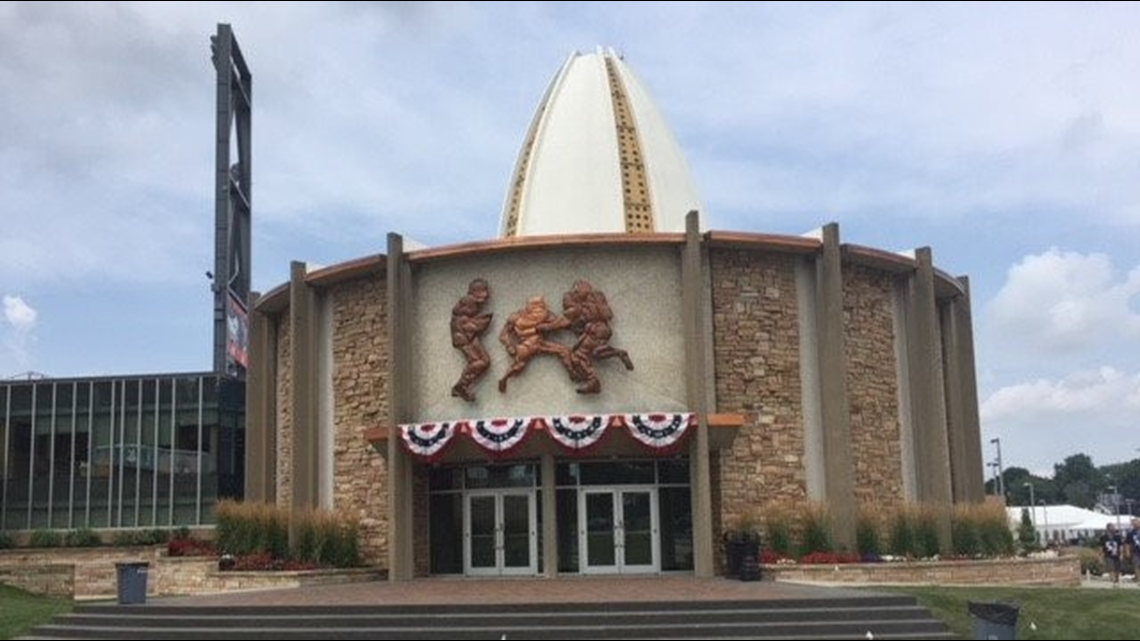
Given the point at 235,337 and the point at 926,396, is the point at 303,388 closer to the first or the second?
the point at 926,396

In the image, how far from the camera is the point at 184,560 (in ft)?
84.2

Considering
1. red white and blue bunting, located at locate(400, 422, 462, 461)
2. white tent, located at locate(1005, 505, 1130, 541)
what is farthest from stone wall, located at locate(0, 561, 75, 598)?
white tent, located at locate(1005, 505, 1130, 541)

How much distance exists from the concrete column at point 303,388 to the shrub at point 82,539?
11009mm

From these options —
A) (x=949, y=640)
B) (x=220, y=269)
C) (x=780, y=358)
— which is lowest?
(x=949, y=640)

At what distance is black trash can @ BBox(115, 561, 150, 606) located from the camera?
61.7 ft

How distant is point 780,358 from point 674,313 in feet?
7.97

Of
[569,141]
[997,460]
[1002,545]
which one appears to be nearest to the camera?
[1002,545]

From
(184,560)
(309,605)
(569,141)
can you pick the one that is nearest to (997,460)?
(569,141)

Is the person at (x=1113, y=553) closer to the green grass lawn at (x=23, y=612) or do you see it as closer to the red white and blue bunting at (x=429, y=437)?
the red white and blue bunting at (x=429, y=437)

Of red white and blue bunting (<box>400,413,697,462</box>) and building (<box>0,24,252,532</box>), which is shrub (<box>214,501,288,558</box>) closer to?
red white and blue bunting (<box>400,413,697,462</box>)

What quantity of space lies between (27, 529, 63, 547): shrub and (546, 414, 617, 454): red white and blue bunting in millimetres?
18704

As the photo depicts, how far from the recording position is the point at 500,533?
25891mm

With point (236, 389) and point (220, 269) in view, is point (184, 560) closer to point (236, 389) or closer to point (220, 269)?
point (236, 389)

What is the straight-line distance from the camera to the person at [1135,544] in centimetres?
2755
